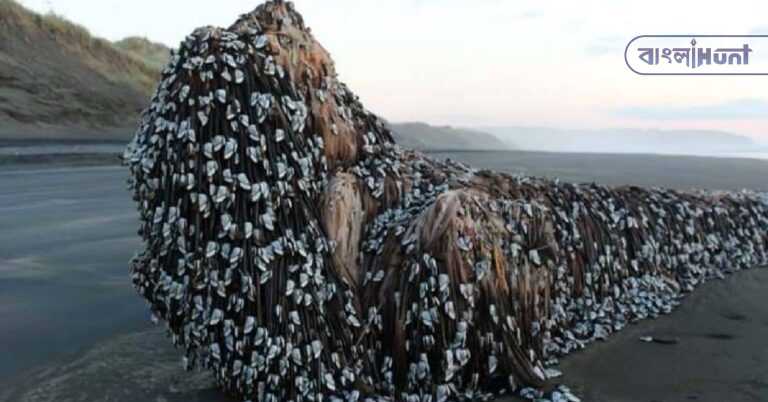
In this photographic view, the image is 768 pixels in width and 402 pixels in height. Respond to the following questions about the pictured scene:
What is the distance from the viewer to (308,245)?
338 cm

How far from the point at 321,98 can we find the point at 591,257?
2180 millimetres

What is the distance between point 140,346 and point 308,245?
72.1 inches

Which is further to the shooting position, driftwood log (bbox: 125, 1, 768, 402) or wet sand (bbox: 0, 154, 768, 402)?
wet sand (bbox: 0, 154, 768, 402)

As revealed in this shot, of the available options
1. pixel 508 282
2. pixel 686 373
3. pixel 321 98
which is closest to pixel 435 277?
pixel 508 282

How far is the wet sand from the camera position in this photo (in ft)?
12.6

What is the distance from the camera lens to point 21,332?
483cm

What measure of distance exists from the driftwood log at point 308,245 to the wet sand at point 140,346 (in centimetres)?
48

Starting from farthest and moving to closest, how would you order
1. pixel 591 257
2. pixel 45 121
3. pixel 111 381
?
pixel 45 121
pixel 591 257
pixel 111 381

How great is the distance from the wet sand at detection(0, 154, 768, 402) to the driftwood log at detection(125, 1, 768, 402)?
48 cm

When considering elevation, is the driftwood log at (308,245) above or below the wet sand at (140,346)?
above

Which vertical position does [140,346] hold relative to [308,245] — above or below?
below

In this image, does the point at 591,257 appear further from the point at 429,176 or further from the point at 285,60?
the point at 285,60

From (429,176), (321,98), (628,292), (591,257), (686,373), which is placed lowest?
(686,373)

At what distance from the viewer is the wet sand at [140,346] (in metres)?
3.83
